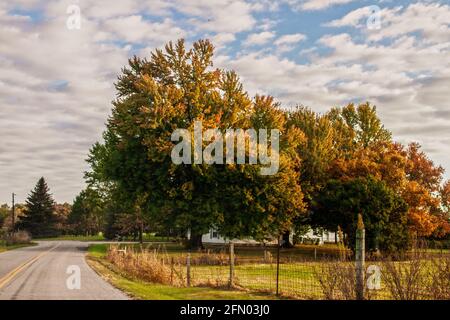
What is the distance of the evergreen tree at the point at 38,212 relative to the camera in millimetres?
110438

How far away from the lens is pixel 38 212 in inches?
4397

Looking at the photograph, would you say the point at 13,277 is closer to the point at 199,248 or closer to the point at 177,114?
the point at 177,114

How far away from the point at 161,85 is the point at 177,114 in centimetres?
376

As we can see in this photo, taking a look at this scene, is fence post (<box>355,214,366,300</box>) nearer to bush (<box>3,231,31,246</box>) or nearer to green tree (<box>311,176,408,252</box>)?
green tree (<box>311,176,408,252</box>)

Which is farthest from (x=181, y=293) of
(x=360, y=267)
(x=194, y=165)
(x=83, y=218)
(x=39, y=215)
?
(x=83, y=218)

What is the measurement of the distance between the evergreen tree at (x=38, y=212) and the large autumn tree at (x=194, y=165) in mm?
68911

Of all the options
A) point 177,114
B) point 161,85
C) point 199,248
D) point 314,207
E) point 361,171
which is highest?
point 161,85

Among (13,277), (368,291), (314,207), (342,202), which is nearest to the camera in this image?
(368,291)

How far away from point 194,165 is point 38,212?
7924 cm

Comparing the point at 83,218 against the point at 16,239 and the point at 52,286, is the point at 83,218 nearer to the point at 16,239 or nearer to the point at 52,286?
the point at 16,239

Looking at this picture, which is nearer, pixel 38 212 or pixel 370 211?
pixel 370 211

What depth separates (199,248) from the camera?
51.5 metres

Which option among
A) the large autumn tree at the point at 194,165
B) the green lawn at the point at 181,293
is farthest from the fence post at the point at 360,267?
the large autumn tree at the point at 194,165
